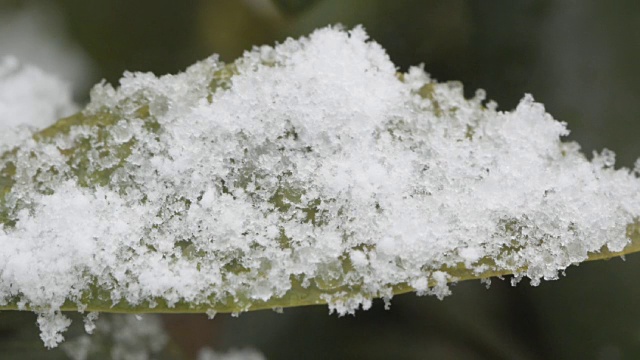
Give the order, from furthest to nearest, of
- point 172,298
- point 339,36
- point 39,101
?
point 39,101 → point 339,36 → point 172,298

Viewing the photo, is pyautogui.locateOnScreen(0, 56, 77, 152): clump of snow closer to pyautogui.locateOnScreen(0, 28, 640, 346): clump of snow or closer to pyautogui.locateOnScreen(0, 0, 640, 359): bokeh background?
pyautogui.locateOnScreen(0, 0, 640, 359): bokeh background

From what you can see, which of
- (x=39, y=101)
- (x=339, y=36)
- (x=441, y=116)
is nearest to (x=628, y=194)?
(x=441, y=116)

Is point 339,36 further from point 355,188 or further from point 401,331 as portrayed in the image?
point 401,331

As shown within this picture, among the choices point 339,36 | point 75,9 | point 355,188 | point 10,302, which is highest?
point 75,9

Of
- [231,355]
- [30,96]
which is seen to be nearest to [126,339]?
[231,355]

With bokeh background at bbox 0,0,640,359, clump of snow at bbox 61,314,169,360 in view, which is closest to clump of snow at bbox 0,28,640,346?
bokeh background at bbox 0,0,640,359

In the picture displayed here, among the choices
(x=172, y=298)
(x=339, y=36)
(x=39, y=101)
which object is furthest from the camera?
(x=39, y=101)
